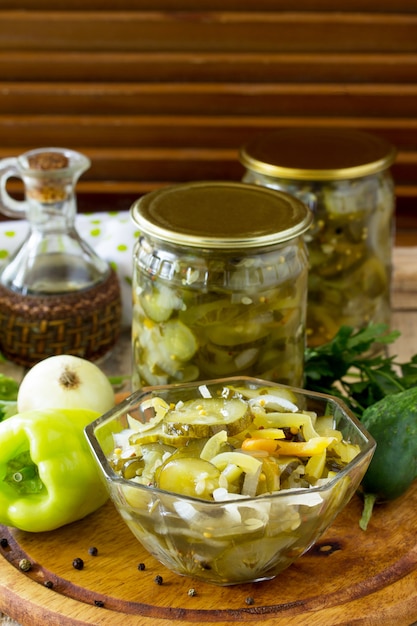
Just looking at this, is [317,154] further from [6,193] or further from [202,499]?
[202,499]

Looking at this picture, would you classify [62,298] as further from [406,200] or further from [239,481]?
[406,200]

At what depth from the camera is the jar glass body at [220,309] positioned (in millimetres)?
1551

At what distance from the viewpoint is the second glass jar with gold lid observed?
1542 millimetres

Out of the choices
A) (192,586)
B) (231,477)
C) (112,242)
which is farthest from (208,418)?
(112,242)

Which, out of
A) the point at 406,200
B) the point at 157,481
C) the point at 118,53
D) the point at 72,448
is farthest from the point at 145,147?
the point at 157,481

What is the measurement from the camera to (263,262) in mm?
1563

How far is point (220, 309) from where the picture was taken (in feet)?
5.11

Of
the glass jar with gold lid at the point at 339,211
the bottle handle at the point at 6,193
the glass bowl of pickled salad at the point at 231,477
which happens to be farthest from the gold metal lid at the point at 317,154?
the glass bowl of pickled salad at the point at 231,477

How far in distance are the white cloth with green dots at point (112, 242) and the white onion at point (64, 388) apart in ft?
1.60

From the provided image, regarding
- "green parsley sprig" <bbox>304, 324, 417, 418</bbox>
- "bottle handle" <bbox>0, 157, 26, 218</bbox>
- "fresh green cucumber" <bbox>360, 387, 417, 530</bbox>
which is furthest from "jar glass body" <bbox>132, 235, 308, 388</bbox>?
"bottle handle" <bbox>0, 157, 26, 218</bbox>

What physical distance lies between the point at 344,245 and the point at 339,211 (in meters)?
0.07

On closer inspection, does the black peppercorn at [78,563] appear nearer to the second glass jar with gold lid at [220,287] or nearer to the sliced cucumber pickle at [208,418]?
the sliced cucumber pickle at [208,418]

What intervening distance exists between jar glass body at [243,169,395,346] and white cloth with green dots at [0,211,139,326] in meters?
0.34

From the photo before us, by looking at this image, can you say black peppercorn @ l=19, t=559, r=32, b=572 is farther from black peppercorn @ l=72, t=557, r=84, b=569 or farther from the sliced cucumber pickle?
the sliced cucumber pickle
